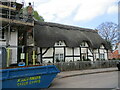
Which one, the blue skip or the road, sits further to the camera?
the road

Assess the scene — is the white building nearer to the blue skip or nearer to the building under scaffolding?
→ the building under scaffolding

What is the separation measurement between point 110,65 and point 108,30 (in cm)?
2065

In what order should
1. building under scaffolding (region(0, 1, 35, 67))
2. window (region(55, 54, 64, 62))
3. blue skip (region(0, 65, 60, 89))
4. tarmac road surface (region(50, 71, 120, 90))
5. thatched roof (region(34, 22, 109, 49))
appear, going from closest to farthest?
blue skip (region(0, 65, 60, 89)) → tarmac road surface (region(50, 71, 120, 90)) → building under scaffolding (region(0, 1, 35, 67)) → thatched roof (region(34, 22, 109, 49)) → window (region(55, 54, 64, 62))

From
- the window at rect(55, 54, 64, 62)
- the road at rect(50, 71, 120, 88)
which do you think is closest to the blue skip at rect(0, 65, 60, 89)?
the road at rect(50, 71, 120, 88)

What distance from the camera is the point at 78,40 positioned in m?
20.7

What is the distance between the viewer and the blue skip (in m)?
6.25

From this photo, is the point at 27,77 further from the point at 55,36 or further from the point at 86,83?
the point at 55,36

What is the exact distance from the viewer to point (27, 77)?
677 centimetres

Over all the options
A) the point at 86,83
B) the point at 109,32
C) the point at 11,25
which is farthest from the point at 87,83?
the point at 109,32

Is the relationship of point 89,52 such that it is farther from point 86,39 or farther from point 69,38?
point 69,38

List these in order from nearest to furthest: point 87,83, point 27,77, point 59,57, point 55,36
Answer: point 27,77, point 87,83, point 55,36, point 59,57

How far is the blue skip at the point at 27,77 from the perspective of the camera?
6254 millimetres

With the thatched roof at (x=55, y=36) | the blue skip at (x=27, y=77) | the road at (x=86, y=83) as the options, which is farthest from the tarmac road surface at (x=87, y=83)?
the thatched roof at (x=55, y=36)

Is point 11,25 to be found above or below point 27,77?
above
